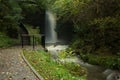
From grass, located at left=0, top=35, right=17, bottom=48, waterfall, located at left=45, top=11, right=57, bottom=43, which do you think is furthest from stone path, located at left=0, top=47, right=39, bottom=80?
waterfall, located at left=45, top=11, right=57, bottom=43

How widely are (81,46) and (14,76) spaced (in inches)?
617

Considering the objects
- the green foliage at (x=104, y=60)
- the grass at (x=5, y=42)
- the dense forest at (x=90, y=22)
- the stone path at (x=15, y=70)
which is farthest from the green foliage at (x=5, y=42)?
the stone path at (x=15, y=70)

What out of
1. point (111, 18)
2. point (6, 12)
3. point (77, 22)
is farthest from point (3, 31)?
point (111, 18)

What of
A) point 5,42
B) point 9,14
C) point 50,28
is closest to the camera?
point 5,42

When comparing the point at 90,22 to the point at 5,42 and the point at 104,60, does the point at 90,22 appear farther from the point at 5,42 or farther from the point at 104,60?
the point at 5,42

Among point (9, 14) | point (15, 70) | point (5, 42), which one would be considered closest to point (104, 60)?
point (5, 42)

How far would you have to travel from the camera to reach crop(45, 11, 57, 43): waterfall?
40594 millimetres

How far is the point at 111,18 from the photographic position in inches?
889

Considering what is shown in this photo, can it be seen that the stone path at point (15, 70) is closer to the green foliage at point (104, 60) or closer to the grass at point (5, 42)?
the green foliage at point (104, 60)

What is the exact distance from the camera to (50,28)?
41344 mm

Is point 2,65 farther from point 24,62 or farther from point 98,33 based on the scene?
point 98,33

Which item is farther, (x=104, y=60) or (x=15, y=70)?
(x=104, y=60)

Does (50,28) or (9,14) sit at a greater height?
(9,14)

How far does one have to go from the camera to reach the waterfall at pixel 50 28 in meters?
40.6
